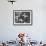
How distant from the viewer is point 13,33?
4719 mm

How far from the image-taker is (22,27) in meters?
4.72

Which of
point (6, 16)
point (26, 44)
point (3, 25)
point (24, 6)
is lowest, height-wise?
point (26, 44)

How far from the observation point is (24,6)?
15.5ft

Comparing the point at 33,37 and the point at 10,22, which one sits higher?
the point at 10,22

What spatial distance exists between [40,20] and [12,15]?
0.98 m

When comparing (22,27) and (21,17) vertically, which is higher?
(21,17)

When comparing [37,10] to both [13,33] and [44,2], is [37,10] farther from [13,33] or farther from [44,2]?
[13,33]

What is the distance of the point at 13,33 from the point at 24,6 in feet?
3.29

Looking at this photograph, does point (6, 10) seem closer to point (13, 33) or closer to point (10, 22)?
point (10, 22)

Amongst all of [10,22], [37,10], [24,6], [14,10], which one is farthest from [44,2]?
[10,22]

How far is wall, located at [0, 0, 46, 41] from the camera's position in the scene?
185 inches

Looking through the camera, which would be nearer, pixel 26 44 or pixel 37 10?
pixel 26 44

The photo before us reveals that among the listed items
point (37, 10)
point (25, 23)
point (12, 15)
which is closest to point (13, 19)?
point (12, 15)

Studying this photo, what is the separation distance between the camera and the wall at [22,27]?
4703 millimetres
